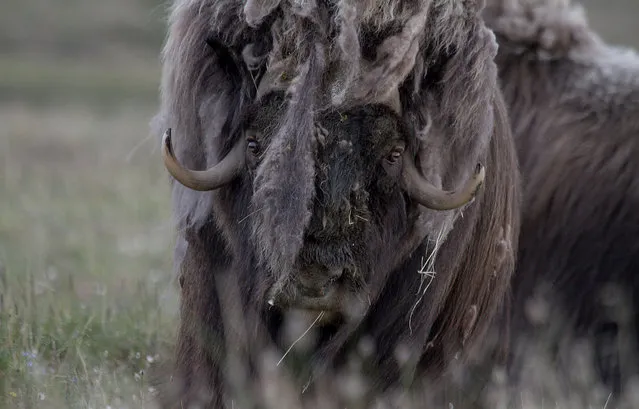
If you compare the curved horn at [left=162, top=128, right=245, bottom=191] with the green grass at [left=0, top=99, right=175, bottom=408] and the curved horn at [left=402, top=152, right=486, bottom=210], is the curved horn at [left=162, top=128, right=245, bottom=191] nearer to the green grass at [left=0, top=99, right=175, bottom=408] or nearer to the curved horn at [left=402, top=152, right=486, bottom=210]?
the curved horn at [left=402, top=152, right=486, bottom=210]

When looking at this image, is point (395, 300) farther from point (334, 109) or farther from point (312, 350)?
point (334, 109)

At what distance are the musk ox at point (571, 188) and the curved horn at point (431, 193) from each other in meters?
0.84

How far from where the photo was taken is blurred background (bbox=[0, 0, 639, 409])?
325 centimetres

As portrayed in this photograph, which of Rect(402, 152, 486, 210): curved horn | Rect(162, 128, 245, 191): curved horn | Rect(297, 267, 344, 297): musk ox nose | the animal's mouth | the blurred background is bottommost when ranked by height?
the blurred background

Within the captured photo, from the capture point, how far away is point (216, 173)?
2.90 m

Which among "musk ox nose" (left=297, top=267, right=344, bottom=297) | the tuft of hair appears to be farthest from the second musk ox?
the tuft of hair

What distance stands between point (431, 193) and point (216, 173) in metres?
0.54

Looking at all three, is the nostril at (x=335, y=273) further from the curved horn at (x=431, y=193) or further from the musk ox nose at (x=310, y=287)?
the curved horn at (x=431, y=193)

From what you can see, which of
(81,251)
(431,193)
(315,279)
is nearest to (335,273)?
(315,279)

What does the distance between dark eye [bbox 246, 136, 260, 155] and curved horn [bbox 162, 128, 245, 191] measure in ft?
0.11

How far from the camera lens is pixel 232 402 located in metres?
3.01

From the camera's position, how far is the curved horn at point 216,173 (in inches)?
112

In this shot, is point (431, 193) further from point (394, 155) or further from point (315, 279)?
point (315, 279)

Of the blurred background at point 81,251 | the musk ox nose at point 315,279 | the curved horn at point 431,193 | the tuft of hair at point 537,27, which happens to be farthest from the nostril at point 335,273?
the tuft of hair at point 537,27
